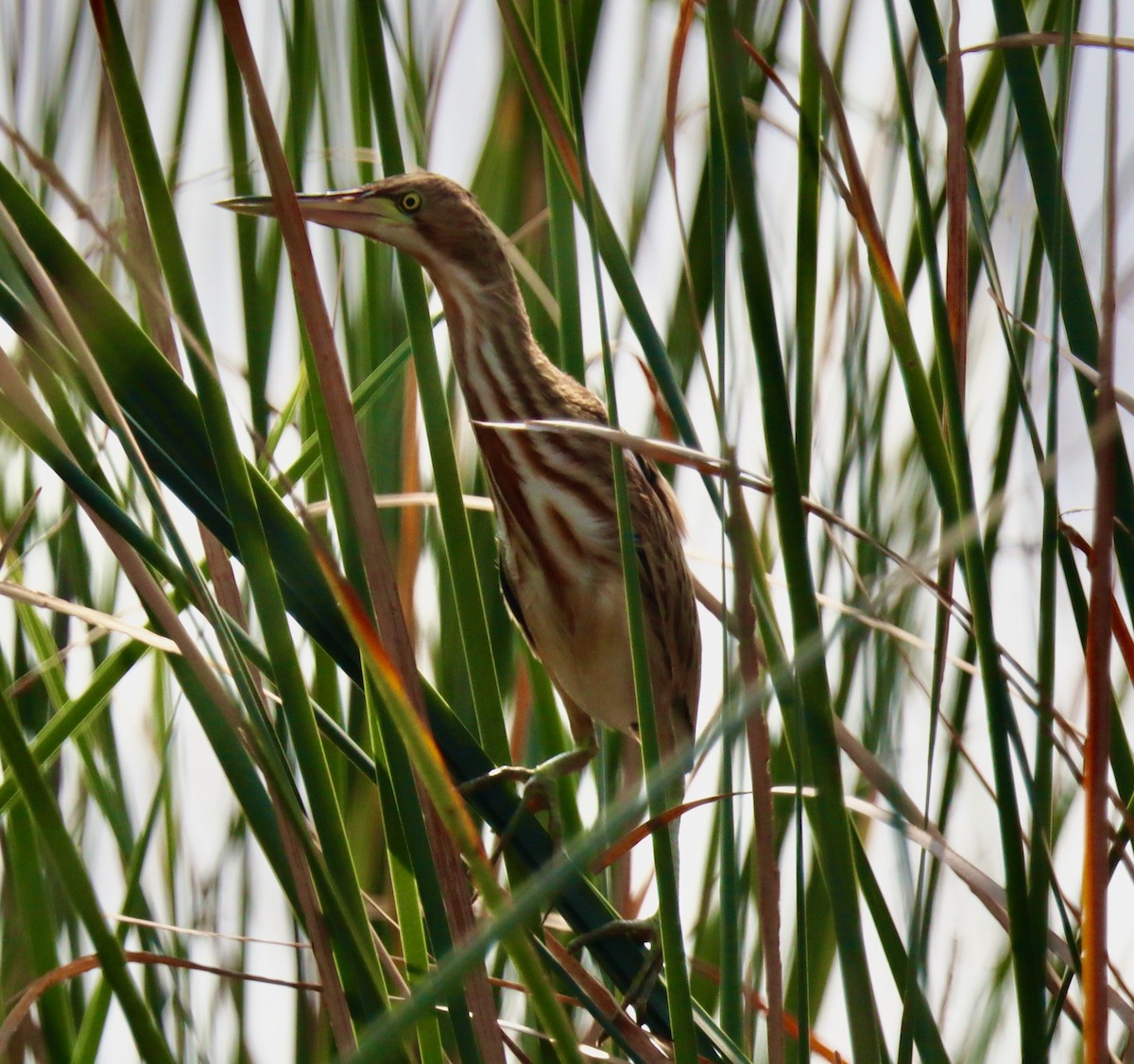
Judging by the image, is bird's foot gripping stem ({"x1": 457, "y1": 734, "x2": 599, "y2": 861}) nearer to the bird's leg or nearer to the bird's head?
the bird's leg

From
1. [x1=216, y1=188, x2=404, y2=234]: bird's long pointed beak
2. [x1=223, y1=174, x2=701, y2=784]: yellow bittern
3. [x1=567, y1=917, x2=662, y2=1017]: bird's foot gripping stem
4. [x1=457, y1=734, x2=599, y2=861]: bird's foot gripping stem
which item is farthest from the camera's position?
[x1=223, y1=174, x2=701, y2=784]: yellow bittern

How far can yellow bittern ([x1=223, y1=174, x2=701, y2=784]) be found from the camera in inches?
61.0

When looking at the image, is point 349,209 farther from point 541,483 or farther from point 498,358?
point 541,483

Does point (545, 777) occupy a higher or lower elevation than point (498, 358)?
lower

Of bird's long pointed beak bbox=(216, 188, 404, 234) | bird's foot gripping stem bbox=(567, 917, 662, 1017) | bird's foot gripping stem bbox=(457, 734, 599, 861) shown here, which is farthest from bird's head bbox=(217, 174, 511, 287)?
bird's foot gripping stem bbox=(567, 917, 662, 1017)

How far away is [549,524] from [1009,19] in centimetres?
91

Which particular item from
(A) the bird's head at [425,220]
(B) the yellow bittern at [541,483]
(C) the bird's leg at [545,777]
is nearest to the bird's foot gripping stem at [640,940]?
(C) the bird's leg at [545,777]

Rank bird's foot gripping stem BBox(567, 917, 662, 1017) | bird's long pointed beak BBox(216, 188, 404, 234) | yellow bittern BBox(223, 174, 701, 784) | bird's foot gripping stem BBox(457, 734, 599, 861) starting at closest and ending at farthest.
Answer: bird's foot gripping stem BBox(567, 917, 662, 1017) → bird's foot gripping stem BBox(457, 734, 599, 861) → bird's long pointed beak BBox(216, 188, 404, 234) → yellow bittern BBox(223, 174, 701, 784)

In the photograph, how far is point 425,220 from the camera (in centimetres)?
154

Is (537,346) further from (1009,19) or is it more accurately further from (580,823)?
(1009,19)

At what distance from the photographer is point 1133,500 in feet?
2.61

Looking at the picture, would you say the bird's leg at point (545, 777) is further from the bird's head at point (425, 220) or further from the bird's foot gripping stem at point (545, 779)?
the bird's head at point (425, 220)

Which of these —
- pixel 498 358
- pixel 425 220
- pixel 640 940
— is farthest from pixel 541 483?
pixel 640 940

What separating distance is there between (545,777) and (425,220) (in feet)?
2.04
